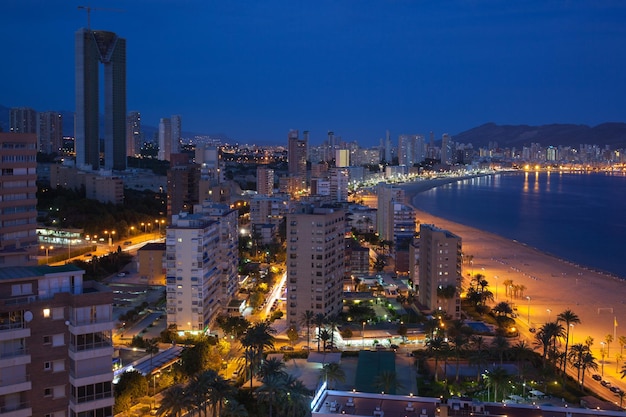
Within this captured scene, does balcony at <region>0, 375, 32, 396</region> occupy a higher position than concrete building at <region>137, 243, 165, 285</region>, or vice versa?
balcony at <region>0, 375, 32, 396</region>

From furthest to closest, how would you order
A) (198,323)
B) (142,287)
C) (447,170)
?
1. (447,170)
2. (142,287)
3. (198,323)

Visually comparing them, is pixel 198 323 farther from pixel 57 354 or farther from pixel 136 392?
pixel 57 354

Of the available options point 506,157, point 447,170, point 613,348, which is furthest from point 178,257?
point 506,157

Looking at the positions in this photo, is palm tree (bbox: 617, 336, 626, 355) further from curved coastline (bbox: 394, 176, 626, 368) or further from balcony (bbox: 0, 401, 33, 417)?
balcony (bbox: 0, 401, 33, 417)

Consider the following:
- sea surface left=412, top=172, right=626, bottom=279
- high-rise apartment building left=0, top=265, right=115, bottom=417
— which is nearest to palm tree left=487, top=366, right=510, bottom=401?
high-rise apartment building left=0, top=265, right=115, bottom=417

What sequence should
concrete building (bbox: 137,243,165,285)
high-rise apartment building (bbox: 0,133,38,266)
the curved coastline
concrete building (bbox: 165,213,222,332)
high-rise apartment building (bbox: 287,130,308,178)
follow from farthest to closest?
high-rise apartment building (bbox: 287,130,308,178) < concrete building (bbox: 137,243,165,285) < the curved coastline < concrete building (bbox: 165,213,222,332) < high-rise apartment building (bbox: 0,133,38,266)
